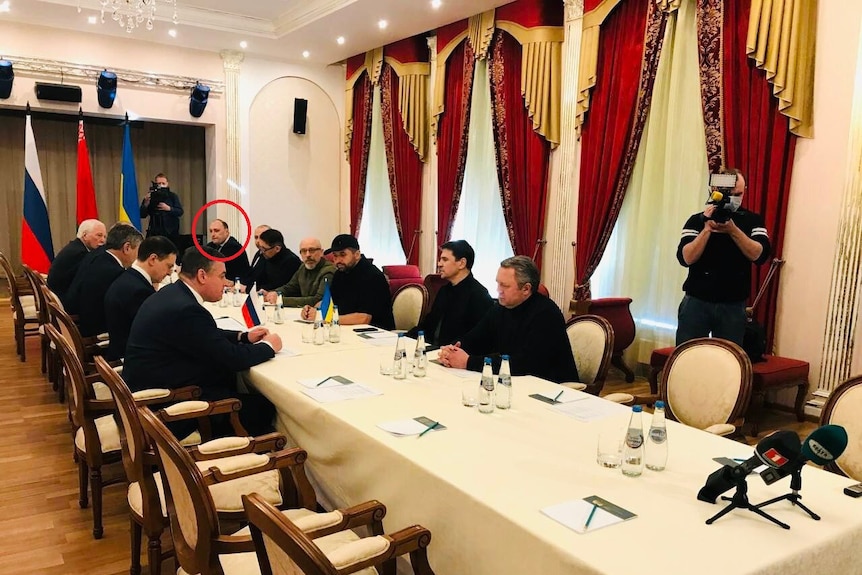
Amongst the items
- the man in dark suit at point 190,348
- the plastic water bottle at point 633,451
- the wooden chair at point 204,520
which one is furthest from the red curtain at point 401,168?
the plastic water bottle at point 633,451

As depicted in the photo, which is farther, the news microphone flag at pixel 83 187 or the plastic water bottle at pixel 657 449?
the news microphone flag at pixel 83 187

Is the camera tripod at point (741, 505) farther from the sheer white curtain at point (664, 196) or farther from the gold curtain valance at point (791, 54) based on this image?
the sheer white curtain at point (664, 196)

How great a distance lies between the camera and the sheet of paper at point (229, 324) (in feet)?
13.5

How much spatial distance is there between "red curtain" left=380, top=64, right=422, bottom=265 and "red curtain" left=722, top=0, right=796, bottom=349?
4101 mm

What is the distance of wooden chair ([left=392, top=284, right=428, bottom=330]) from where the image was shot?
4848 mm

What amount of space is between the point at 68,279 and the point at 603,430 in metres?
4.94

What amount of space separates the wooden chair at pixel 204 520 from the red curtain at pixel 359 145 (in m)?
7.62

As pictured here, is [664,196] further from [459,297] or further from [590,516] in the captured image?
[590,516]

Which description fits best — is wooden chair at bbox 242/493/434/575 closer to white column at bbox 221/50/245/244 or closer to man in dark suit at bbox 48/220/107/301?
man in dark suit at bbox 48/220/107/301

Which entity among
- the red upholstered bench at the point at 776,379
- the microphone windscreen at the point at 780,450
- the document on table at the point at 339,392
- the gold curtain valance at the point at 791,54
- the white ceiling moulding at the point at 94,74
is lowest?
the red upholstered bench at the point at 776,379

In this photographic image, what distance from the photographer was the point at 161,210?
880cm

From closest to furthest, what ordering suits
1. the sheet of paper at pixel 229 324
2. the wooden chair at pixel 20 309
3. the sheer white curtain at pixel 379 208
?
the sheet of paper at pixel 229 324 < the wooden chair at pixel 20 309 < the sheer white curtain at pixel 379 208

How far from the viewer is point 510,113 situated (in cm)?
671

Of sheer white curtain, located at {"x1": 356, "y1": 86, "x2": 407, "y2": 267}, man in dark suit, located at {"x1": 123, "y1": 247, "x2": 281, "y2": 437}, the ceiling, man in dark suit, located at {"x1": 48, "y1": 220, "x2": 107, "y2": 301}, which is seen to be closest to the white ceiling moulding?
the ceiling
